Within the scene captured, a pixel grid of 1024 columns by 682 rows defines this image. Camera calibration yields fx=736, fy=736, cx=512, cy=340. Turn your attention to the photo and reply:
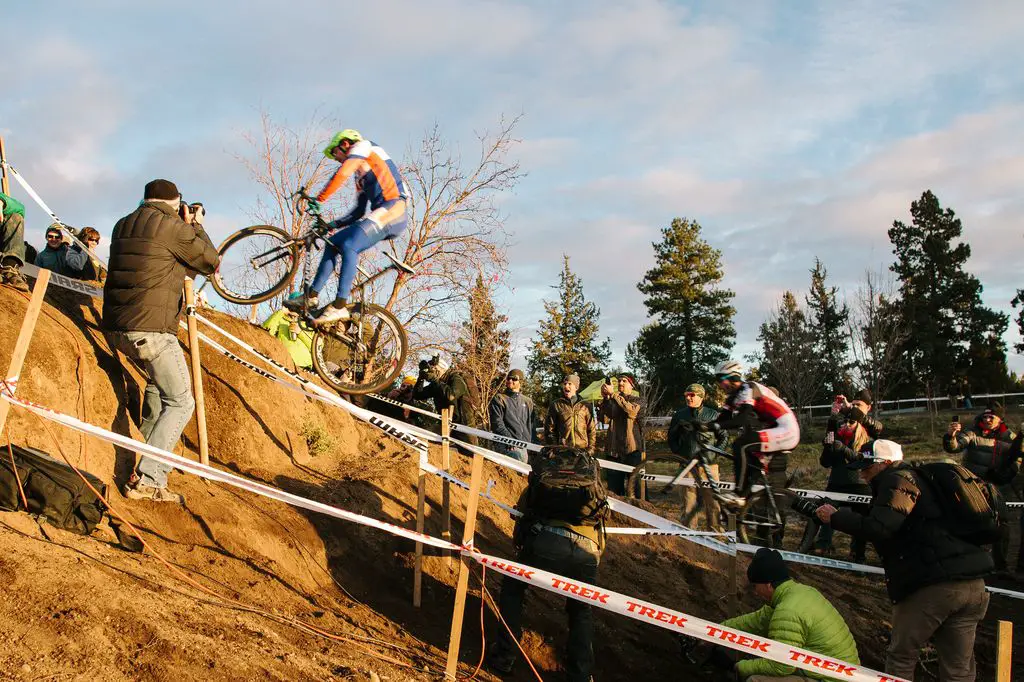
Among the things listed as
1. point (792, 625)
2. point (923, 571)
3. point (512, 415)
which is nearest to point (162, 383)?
point (512, 415)

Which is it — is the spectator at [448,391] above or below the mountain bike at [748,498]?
above

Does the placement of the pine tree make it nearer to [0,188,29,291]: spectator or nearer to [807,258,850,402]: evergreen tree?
[807,258,850,402]: evergreen tree

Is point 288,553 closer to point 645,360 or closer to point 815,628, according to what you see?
point 815,628

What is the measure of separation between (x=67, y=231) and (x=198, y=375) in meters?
2.94

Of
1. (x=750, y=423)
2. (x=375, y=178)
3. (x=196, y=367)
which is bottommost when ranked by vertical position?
(x=750, y=423)

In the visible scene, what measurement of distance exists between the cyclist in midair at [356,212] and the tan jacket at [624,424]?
503cm

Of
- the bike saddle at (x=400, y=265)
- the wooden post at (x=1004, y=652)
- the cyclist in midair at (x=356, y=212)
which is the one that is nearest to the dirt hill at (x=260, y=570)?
the cyclist in midair at (x=356, y=212)

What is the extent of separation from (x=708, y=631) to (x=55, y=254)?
8.25 meters

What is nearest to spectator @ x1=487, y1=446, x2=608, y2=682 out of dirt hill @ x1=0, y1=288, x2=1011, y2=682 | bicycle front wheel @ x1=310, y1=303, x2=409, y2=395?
dirt hill @ x1=0, y1=288, x2=1011, y2=682

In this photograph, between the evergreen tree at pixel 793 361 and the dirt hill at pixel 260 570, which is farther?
the evergreen tree at pixel 793 361

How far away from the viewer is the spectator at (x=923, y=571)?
551 centimetres

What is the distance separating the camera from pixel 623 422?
11344 mm

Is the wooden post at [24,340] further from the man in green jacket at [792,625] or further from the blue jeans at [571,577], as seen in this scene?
the man in green jacket at [792,625]

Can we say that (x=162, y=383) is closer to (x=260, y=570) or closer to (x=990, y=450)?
(x=260, y=570)
